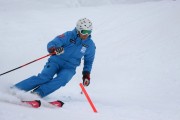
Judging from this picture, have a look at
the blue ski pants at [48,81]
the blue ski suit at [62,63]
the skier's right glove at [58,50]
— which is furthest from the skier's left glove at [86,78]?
the skier's right glove at [58,50]

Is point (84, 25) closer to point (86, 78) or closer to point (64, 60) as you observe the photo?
point (64, 60)

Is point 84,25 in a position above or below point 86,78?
above

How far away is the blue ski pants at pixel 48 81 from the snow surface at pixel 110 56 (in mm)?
351

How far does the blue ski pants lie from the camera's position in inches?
233

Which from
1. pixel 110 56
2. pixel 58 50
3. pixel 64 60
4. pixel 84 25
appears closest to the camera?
pixel 58 50

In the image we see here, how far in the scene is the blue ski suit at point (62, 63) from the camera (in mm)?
6000

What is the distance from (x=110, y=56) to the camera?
449 inches

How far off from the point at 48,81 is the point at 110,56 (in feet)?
17.9

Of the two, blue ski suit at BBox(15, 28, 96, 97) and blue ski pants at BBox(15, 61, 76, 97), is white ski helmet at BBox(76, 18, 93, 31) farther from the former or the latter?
blue ski pants at BBox(15, 61, 76, 97)

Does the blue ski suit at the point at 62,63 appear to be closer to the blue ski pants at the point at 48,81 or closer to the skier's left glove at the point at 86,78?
the blue ski pants at the point at 48,81

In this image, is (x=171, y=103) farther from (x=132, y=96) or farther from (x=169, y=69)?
(x=169, y=69)

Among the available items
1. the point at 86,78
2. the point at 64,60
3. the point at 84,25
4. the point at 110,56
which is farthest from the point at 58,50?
the point at 110,56

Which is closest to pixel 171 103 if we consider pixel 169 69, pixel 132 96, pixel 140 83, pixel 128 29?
pixel 132 96

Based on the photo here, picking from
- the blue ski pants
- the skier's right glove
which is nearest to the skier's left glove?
the blue ski pants
